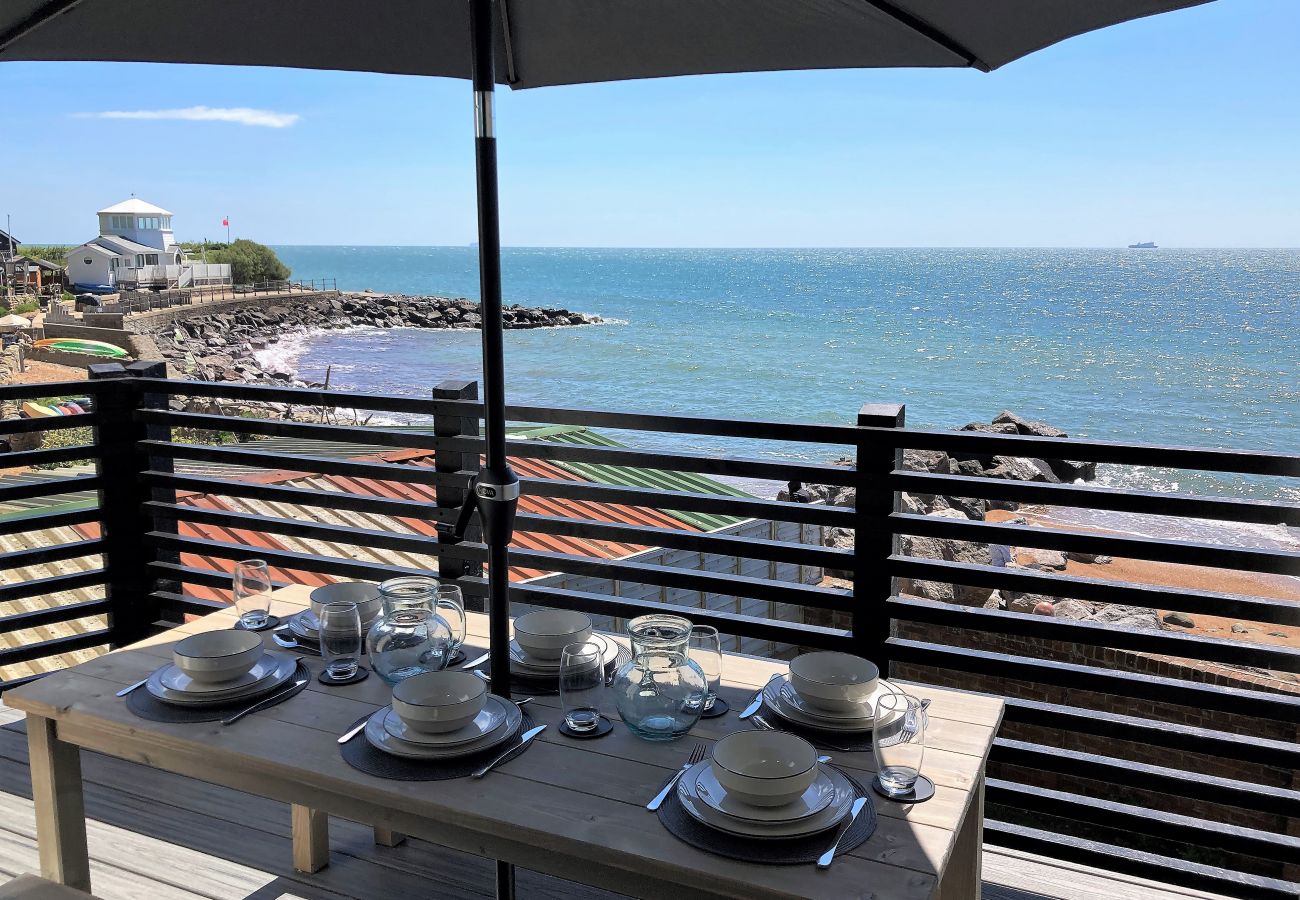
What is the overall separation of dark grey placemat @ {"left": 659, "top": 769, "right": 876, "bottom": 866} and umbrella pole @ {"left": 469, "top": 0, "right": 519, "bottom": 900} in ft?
1.54

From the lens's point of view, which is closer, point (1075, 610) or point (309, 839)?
point (309, 839)

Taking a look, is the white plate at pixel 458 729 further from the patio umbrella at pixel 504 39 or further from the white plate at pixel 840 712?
the white plate at pixel 840 712

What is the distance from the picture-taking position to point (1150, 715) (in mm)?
7875

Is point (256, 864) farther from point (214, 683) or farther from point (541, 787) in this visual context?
point (541, 787)

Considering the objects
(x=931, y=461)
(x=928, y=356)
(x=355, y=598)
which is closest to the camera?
(x=355, y=598)

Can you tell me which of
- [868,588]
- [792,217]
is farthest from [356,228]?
[868,588]

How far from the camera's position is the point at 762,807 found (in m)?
1.33

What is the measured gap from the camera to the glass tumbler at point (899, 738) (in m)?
1.39

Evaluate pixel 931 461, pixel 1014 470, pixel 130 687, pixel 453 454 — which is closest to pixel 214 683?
pixel 130 687

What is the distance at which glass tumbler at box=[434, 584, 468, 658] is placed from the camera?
5.99ft

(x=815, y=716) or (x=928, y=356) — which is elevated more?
(x=815, y=716)

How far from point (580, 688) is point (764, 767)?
39 cm

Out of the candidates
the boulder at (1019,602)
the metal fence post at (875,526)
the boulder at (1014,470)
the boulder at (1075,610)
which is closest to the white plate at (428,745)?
the metal fence post at (875,526)

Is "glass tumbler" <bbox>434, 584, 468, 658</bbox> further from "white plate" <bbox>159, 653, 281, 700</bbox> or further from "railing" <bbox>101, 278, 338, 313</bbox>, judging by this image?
"railing" <bbox>101, 278, 338, 313</bbox>
